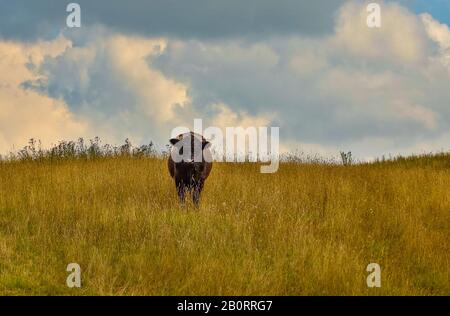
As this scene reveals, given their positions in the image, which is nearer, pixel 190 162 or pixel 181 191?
pixel 190 162

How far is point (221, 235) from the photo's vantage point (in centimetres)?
956

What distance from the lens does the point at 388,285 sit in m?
8.46

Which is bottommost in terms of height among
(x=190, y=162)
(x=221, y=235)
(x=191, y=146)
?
(x=221, y=235)

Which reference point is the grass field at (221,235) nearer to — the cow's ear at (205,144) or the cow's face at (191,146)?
the cow's face at (191,146)

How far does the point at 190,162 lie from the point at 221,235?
292cm

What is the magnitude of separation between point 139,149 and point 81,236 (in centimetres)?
1073

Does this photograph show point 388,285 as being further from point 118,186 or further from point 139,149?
point 139,149

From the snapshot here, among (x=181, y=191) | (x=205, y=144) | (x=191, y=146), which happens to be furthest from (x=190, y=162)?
(x=181, y=191)

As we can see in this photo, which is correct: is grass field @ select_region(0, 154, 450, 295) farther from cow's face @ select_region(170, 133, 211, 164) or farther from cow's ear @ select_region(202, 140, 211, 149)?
cow's ear @ select_region(202, 140, 211, 149)

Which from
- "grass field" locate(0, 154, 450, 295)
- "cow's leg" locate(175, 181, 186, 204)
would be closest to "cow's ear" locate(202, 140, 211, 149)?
"cow's leg" locate(175, 181, 186, 204)

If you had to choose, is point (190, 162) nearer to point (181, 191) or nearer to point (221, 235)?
point (181, 191)

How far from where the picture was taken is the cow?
39.7ft
